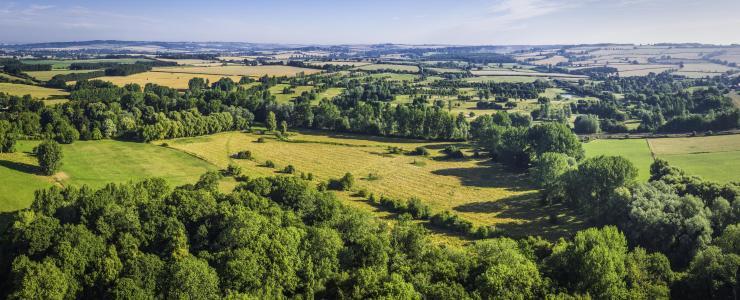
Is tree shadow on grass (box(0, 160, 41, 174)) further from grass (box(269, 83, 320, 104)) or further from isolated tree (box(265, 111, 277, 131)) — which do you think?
grass (box(269, 83, 320, 104))

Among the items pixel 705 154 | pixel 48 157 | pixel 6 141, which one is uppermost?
pixel 6 141

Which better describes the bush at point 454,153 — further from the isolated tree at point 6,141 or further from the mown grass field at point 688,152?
the isolated tree at point 6,141

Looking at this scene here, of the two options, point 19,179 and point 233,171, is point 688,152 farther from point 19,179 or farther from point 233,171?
point 19,179

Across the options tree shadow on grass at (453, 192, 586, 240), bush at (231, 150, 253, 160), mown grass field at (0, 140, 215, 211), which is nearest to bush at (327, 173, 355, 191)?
tree shadow on grass at (453, 192, 586, 240)

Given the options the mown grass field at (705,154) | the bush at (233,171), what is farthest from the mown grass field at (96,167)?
the mown grass field at (705,154)

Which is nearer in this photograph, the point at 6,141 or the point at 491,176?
the point at 6,141

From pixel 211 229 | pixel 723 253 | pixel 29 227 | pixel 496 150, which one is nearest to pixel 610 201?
pixel 723 253

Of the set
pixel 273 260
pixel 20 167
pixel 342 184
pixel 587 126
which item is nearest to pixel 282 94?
pixel 342 184
